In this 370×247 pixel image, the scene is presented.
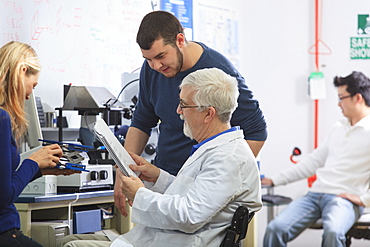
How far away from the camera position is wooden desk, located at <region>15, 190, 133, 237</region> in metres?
2.39

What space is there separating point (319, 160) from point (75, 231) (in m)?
1.97

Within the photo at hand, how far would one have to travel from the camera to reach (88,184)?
8.68 ft

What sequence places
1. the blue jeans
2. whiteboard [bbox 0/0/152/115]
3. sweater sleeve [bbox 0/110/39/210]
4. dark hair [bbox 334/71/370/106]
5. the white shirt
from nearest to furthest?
sweater sleeve [bbox 0/110/39/210]
whiteboard [bbox 0/0/152/115]
the blue jeans
the white shirt
dark hair [bbox 334/71/370/106]

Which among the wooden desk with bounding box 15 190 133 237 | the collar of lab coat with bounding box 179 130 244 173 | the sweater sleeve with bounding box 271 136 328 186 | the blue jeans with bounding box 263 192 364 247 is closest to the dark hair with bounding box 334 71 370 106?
the sweater sleeve with bounding box 271 136 328 186

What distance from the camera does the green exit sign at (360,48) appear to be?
14.7 ft

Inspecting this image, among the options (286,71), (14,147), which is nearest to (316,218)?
(286,71)

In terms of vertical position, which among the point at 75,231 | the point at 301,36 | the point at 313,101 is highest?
the point at 301,36

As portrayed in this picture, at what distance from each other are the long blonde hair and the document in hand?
42 cm

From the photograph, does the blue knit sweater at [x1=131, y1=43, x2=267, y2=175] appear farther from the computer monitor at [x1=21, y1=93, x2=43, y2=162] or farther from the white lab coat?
the computer monitor at [x1=21, y1=93, x2=43, y2=162]

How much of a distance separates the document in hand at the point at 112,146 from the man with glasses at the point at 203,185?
0.03 m

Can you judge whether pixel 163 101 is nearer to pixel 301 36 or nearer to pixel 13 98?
pixel 13 98

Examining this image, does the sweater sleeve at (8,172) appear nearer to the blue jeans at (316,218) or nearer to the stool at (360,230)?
the blue jeans at (316,218)

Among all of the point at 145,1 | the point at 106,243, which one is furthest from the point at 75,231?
the point at 145,1

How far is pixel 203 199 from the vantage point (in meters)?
1.74
